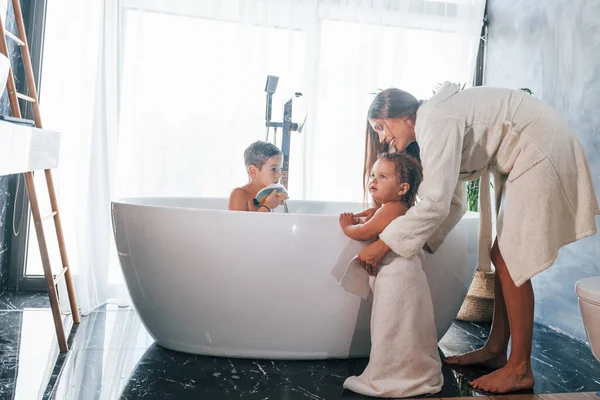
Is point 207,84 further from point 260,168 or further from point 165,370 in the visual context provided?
point 165,370

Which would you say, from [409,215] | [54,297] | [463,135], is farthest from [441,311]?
[54,297]

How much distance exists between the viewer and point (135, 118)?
123 inches

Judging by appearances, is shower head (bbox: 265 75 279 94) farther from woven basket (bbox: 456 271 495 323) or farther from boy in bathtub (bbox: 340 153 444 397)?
woven basket (bbox: 456 271 495 323)

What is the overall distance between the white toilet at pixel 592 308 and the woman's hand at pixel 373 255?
58cm

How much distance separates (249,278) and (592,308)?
1.06 m

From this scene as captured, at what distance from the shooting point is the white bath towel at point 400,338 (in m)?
1.83

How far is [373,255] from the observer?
1.89 meters

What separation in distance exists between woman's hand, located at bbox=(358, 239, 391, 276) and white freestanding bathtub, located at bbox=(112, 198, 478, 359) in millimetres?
100

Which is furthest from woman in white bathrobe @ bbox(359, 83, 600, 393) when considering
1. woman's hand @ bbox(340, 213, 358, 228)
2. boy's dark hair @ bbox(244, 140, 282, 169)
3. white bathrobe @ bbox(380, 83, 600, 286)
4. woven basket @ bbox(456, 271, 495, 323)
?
woven basket @ bbox(456, 271, 495, 323)

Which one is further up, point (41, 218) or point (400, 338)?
point (41, 218)

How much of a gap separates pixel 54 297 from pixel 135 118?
1244 millimetres

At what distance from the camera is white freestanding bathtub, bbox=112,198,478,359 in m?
1.99

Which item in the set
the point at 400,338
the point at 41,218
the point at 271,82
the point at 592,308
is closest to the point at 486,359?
the point at 400,338

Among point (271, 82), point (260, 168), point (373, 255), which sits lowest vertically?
point (373, 255)
